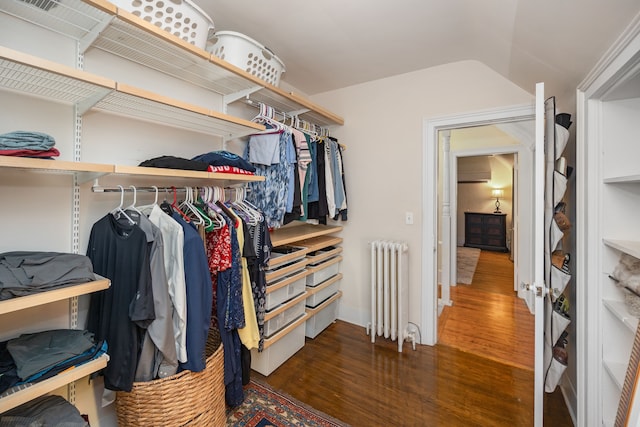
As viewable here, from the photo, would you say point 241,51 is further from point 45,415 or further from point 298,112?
point 45,415

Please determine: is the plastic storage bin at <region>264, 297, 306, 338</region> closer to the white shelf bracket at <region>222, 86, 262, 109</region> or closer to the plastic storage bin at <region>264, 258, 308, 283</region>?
the plastic storage bin at <region>264, 258, 308, 283</region>

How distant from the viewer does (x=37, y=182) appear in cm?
120

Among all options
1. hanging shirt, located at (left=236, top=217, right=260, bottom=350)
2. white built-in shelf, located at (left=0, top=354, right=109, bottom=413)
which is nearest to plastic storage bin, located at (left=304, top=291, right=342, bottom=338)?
hanging shirt, located at (left=236, top=217, right=260, bottom=350)

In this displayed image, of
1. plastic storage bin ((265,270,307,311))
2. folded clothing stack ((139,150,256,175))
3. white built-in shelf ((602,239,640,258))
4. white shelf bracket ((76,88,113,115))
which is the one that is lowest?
plastic storage bin ((265,270,307,311))

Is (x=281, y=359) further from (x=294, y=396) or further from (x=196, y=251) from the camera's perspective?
(x=196, y=251)

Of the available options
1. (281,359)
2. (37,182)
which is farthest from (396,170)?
(37,182)

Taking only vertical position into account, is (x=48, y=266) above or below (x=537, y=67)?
below

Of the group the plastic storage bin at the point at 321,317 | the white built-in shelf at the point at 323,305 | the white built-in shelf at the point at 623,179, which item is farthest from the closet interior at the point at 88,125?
the white built-in shelf at the point at 623,179

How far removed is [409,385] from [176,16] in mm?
2538

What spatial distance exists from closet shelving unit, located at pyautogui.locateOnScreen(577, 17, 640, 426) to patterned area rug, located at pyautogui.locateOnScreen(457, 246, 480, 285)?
316 centimetres

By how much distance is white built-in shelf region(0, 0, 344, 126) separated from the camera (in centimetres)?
111

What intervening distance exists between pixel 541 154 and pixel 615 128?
352 millimetres

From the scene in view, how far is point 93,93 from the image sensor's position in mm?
1145

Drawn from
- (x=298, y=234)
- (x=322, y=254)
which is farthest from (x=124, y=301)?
(x=322, y=254)
